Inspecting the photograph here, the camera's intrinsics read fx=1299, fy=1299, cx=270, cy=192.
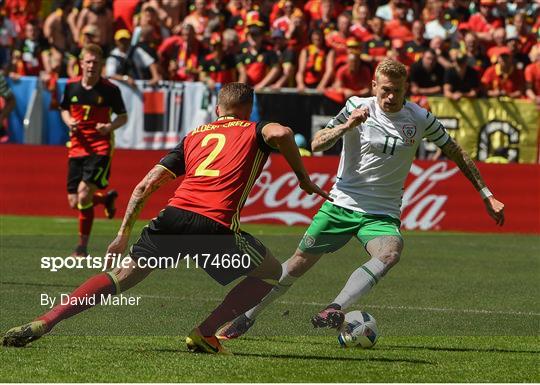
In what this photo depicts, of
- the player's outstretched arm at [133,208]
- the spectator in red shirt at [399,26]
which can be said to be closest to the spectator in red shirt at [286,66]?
the spectator in red shirt at [399,26]

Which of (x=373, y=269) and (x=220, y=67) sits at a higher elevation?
(x=373, y=269)

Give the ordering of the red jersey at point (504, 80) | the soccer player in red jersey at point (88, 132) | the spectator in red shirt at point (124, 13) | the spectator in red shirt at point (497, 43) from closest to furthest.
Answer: the soccer player in red jersey at point (88, 132) < the red jersey at point (504, 80) < the spectator in red shirt at point (497, 43) < the spectator in red shirt at point (124, 13)

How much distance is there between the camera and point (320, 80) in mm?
22281

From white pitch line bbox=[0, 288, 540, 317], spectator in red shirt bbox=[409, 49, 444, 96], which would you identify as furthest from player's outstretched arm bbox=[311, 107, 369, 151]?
spectator in red shirt bbox=[409, 49, 444, 96]

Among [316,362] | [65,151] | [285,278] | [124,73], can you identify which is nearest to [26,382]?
[316,362]

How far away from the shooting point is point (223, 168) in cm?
848

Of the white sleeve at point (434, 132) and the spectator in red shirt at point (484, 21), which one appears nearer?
the white sleeve at point (434, 132)

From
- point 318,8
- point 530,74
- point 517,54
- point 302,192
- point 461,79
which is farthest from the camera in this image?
point 318,8

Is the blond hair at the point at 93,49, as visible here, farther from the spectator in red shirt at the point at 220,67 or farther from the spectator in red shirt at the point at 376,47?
the spectator in red shirt at the point at 376,47

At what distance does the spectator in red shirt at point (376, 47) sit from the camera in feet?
72.8

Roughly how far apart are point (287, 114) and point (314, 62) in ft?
4.29

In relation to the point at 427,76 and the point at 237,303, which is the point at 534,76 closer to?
the point at 427,76

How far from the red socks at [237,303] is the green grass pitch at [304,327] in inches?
8.8

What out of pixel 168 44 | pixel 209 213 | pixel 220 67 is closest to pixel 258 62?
pixel 220 67
